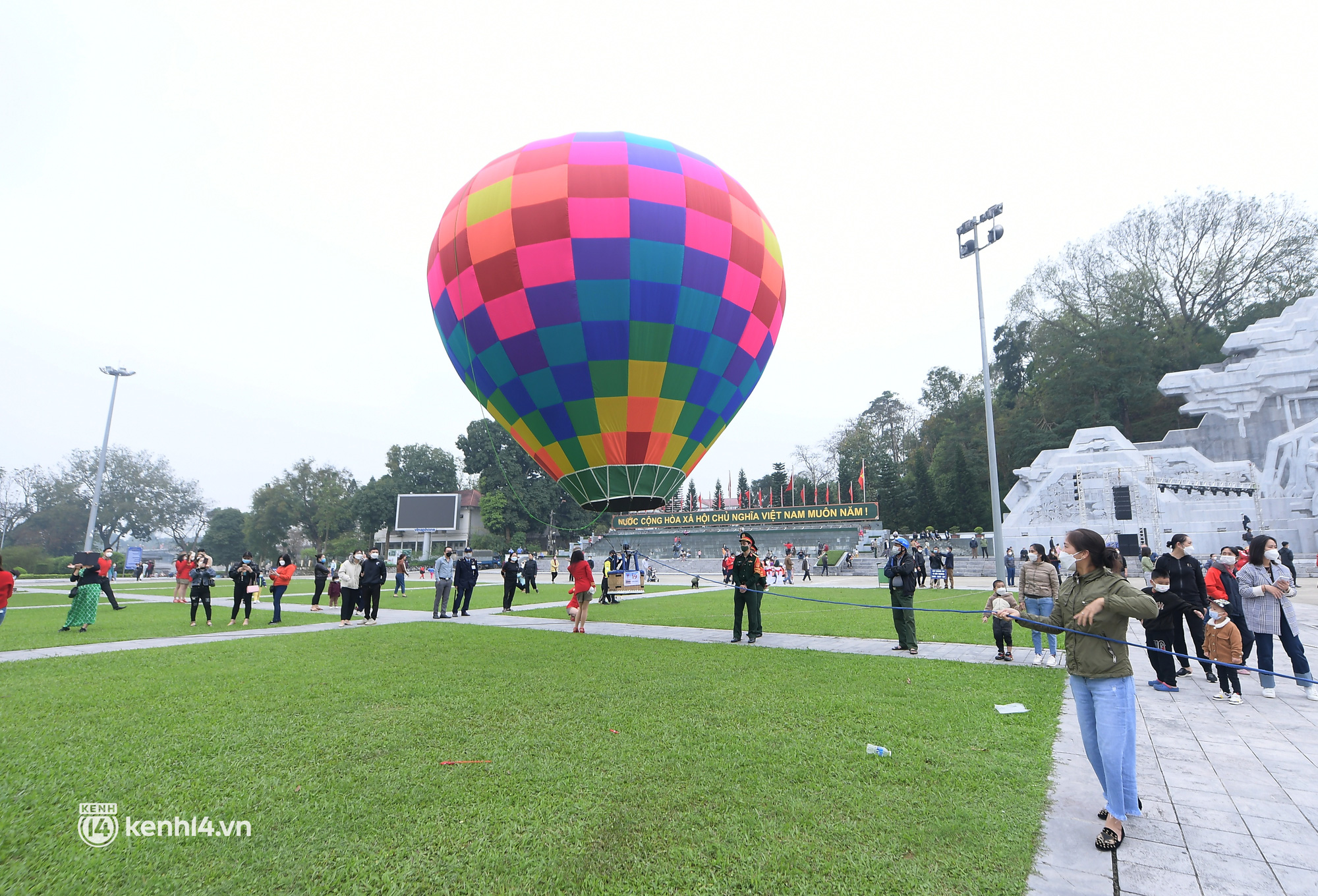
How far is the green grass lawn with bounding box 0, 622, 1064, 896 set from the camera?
9.37ft

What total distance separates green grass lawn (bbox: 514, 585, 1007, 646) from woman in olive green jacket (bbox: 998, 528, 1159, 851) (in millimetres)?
7050

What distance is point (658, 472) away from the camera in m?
11.9

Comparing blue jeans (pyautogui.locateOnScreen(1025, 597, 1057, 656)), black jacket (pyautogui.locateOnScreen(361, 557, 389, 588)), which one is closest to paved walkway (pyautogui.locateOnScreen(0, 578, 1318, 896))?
blue jeans (pyautogui.locateOnScreen(1025, 597, 1057, 656))

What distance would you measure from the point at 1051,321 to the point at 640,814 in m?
65.6

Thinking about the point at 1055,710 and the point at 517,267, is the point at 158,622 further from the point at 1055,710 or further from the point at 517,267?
the point at 1055,710

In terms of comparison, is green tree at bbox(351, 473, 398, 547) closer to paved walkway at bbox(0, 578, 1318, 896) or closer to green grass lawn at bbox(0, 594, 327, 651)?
green grass lawn at bbox(0, 594, 327, 651)

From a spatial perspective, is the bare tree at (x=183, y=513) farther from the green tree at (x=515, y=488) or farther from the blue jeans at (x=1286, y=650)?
the blue jeans at (x=1286, y=650)

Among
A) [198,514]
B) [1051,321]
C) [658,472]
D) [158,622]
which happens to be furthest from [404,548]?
[1051,321]

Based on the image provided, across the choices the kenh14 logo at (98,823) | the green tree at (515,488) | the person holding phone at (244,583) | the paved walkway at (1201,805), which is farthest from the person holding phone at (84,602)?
the green tree at (515,488)

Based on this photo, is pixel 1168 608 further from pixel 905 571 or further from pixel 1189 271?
pixel 1189 271

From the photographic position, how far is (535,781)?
397 centimetres

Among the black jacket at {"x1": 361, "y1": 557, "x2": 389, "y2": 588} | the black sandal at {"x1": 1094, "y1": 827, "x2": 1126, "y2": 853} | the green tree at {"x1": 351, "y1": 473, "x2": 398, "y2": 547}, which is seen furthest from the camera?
the green tree at {"x1": 351, "y1": 473, "x2": 398, "y2": 547}

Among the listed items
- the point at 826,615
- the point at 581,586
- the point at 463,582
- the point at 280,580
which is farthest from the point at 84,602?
the point at 826,615

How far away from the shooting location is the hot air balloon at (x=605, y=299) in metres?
10.7
